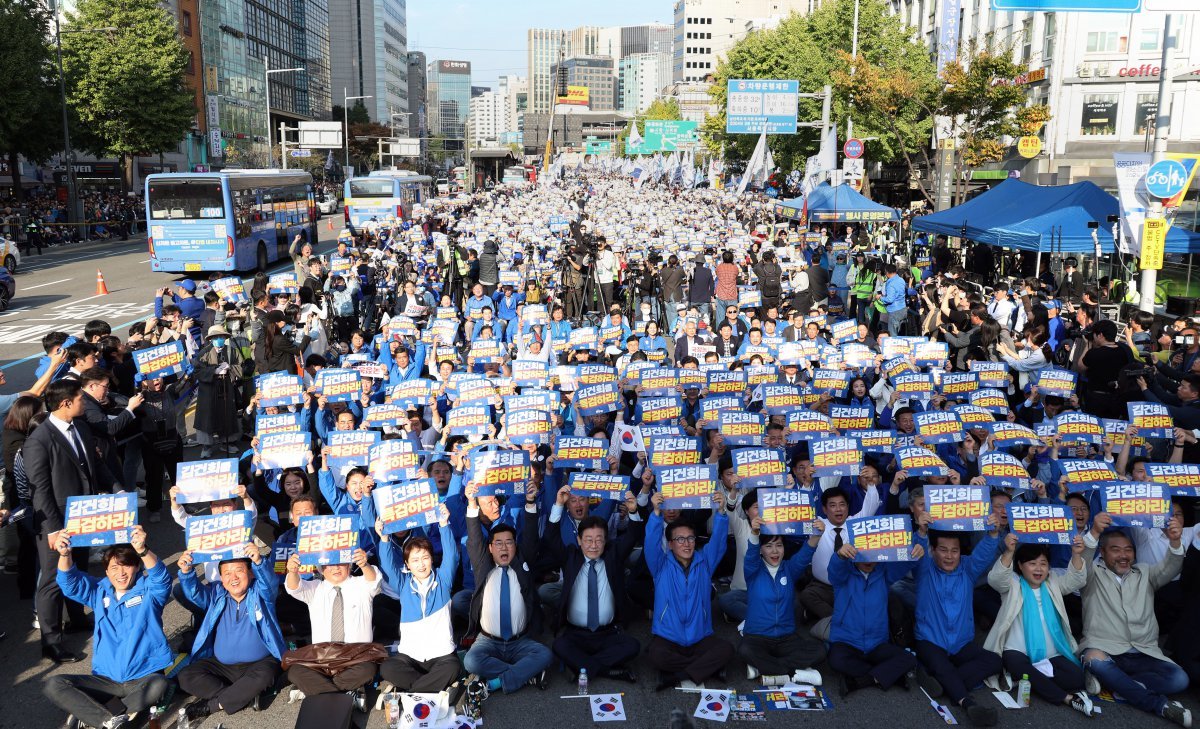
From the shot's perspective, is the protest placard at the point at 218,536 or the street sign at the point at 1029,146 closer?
the protest placard at the point at 218,536

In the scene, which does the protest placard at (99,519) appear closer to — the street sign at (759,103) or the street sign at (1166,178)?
the street sign at (1166,178)

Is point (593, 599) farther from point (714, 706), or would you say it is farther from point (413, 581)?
point (413, 581)

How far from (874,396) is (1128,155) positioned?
601cm

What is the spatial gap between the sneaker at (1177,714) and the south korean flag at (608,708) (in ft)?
12.0

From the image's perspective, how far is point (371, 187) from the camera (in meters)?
42.8

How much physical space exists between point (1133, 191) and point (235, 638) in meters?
13.3

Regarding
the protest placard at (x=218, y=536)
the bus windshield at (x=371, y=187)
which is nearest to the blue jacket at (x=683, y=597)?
the protest placard at (x=218, y=536)

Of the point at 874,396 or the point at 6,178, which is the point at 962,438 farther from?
the point at 6,178

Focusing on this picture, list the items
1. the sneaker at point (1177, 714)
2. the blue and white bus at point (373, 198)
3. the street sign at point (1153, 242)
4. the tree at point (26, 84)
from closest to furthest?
the sneaker at point (1177, 714)
the street sign at point (1153, 242)
the tree at point (26, 84)
the blue and white bus at point (373, 198)

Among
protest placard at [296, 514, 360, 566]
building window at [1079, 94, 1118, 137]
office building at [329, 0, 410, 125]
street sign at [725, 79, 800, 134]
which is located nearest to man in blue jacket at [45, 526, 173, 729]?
protest placard at [296, 514, 360, 566]

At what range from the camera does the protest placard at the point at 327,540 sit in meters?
6.70

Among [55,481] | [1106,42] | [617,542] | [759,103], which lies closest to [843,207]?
[759,103]

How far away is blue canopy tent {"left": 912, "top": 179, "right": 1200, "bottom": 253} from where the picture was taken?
58.2 ft

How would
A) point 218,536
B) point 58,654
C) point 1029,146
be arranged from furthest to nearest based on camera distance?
point 1029,146
point 58,654
point 218,536
